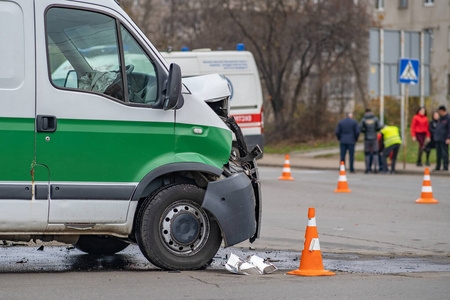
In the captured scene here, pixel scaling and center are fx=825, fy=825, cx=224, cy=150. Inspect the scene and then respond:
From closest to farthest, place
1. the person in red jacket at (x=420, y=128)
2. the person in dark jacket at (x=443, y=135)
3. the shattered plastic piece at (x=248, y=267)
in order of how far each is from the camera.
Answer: the shattered plastic piece at (x=248, y=267) → the person in dark jacket at (x=443, y=135) → the person in red jacket at (x=420, y=128)

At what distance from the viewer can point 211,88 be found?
798cm

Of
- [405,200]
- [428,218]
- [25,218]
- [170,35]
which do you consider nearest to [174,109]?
[25,218]

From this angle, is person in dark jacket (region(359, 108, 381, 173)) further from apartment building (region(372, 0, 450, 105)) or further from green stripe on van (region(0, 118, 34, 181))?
apartment building (region(372, 0, 450, 105))

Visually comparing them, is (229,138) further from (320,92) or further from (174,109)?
(320,92)

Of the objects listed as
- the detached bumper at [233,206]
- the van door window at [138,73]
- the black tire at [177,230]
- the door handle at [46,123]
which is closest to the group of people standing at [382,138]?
the detached bumper at [233,206]

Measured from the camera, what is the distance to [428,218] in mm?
12891

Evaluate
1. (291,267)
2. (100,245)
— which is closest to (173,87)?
(291,267)

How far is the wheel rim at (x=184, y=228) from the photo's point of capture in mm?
7383

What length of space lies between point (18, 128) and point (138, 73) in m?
1.22

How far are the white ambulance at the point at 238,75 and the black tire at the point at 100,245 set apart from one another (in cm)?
1079

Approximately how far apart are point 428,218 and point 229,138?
6199 mm

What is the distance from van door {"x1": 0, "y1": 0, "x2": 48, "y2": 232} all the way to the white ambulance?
12.3 m

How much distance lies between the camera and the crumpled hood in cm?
793

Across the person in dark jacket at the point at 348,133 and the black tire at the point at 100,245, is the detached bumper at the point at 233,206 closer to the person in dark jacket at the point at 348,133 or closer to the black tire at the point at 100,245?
the black tire at the point at 100,245
